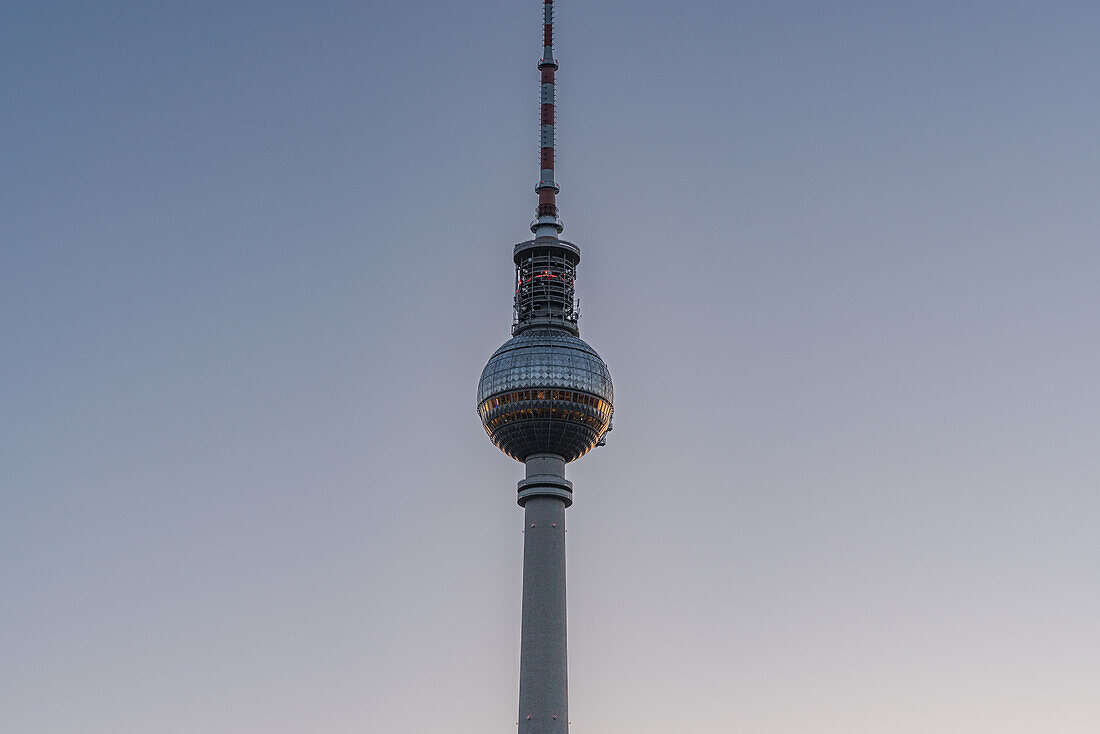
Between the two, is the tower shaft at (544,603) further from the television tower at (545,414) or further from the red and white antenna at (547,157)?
the red and white antenna at (547,157)

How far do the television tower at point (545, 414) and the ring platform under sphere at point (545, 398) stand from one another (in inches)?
4.5

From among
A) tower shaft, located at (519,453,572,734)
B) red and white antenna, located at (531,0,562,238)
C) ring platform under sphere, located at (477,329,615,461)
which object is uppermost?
red and white antenna, located at (531,0,562,238)

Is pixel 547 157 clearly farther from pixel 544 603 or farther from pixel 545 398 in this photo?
pixel 544 603

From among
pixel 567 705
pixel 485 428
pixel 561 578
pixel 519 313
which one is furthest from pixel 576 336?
pixel 567 705

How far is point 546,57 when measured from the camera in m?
156

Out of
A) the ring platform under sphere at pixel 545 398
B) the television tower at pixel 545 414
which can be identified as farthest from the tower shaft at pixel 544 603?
the ring platform under sphere at pixel 545 398

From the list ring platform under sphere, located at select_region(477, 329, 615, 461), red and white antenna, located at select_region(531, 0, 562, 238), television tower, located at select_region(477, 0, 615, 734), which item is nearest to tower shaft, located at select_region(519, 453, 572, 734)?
television tower, located at select_region(477, 0, 615, 734)

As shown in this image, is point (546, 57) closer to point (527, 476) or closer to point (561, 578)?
point (527, 476)

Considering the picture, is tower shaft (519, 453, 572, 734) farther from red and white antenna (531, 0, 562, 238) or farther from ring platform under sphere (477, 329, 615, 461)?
red and white antenna (531, 0, 562, 238)

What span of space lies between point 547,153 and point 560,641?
62655mm

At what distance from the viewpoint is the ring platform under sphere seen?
135000 millimetres

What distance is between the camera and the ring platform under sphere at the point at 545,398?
13500cm

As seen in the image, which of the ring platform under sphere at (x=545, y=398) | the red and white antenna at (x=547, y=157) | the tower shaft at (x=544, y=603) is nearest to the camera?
the tower shaft at (x=544, y=603)

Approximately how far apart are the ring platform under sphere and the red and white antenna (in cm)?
1699
